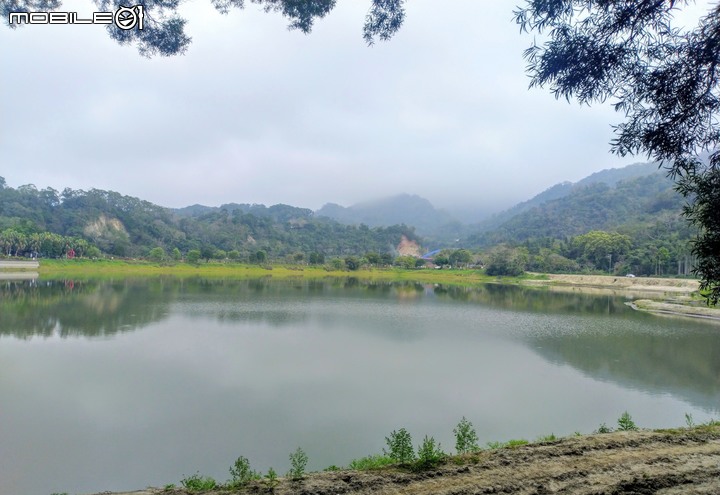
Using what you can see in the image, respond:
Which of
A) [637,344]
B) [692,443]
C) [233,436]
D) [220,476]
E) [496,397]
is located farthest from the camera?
[637,344]

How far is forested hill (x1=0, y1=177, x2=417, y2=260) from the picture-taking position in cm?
6781

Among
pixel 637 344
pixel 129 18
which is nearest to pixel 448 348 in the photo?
pixel 637 344

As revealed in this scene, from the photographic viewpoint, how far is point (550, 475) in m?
3.90

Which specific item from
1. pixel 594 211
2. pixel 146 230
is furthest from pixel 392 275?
pixel 594 211

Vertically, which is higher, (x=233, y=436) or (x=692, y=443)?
(x=692, y=443)

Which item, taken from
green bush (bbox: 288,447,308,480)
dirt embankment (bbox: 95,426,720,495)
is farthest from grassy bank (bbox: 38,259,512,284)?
dirt embankment (bbox: 95,426,720,495)

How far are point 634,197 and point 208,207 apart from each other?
6004 inches

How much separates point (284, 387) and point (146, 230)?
84.1m

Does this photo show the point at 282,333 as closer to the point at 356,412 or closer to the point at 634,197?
the point at 356,412

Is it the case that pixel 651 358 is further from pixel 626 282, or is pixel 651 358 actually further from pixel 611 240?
pixel 611 240

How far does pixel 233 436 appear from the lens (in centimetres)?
729

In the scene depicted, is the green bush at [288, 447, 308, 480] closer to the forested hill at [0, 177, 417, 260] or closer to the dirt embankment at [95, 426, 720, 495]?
the dirt embankment at [95, 426, 720, 495]

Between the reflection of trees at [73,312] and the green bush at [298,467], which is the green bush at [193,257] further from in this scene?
the green bush at [298,467]

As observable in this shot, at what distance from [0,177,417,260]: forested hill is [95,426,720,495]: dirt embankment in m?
62.7
